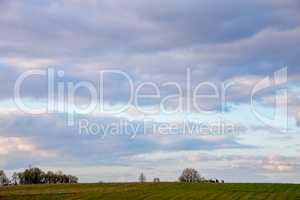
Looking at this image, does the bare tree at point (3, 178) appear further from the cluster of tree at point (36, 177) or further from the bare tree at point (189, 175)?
the bare tree at point (189, 175)

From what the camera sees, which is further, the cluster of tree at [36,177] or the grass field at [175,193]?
the cluster of tree at [36,177]

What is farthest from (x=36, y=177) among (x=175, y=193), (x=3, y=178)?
(x=175, y=193)

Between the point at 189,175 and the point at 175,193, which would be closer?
the point at 175,193

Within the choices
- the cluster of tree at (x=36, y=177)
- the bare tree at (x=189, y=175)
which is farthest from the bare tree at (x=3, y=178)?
the bare tree at (x=189, y=175)

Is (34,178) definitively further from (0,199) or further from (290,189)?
(290,189)

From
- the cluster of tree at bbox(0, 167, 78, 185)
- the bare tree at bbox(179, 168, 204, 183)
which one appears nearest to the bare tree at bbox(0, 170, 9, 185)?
the cluster of tree at bbox(0, 167, 78, 185)

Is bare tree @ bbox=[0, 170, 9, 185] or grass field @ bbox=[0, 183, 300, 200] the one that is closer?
grass field @ bbox=[0, 183, 300, 200]

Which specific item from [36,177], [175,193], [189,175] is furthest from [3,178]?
[175,193]

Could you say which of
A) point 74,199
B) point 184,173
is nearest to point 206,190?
point 74,199

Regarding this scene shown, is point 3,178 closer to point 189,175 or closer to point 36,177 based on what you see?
point 36,177

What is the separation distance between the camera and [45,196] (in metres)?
86.7

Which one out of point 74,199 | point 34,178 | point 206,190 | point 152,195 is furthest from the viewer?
point 34,178

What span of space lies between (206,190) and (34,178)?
7226cm

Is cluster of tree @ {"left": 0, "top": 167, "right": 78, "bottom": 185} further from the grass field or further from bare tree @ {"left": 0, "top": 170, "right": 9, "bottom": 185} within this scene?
the grass field
